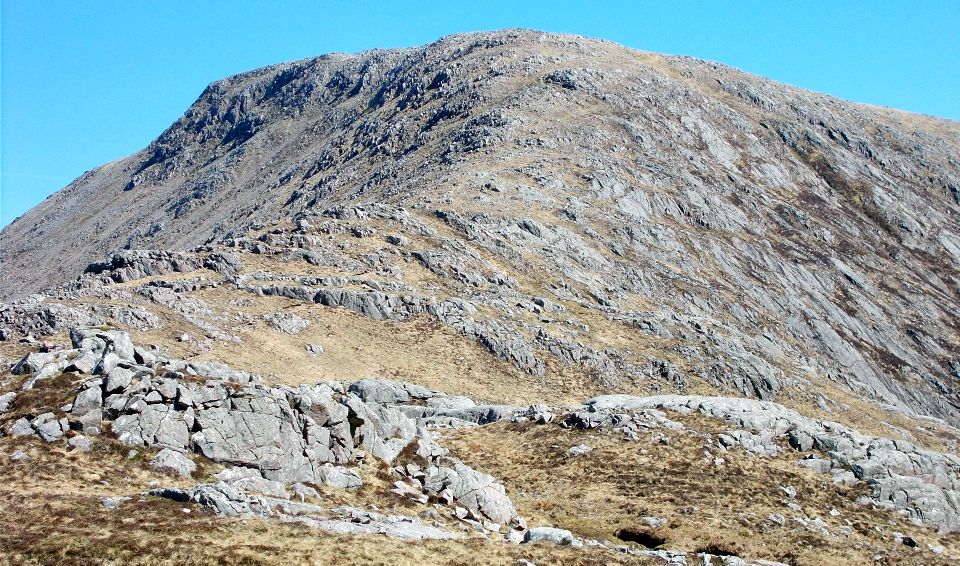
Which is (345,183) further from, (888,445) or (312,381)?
(888,445)

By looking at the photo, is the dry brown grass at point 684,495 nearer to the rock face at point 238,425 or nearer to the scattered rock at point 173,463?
the rock face at point 238,425

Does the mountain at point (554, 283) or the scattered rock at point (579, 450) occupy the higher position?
the mountain at point (554, 283)

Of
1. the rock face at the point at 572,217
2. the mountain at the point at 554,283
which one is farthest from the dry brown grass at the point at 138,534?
the rock face at the point at 572,217

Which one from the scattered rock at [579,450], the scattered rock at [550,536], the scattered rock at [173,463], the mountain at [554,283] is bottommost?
the scattered rock at [550,536]

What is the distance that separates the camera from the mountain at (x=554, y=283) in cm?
3791

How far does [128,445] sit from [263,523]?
794 centimetres

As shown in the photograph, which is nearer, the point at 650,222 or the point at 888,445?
the point at 888,445

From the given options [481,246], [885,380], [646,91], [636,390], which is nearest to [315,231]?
[481,246]

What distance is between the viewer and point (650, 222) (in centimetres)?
9919

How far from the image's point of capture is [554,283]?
78.6 meters

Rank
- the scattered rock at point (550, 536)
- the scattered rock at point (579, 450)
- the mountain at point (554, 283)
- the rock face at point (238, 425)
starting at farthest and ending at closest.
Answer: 1. the scattered rock at point (579, 450)
2. the mountain at point (554, 283)
3. the rock face at point (238, 425)
4. the scattered rock at point (550, 536)

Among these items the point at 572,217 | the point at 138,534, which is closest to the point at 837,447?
the point at 138,534

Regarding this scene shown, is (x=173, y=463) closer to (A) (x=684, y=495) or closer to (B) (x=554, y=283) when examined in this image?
(A) (x=684, y=495)

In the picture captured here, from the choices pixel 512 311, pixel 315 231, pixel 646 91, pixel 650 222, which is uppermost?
pixel 646 91
